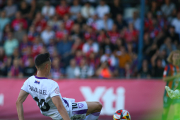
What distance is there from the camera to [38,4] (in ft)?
49.8

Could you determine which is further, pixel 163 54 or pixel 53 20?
pixel 53 20

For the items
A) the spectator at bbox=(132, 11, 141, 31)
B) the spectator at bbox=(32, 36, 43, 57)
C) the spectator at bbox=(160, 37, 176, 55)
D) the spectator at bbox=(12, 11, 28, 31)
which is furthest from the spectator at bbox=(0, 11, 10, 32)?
the spectator at bbox=(160, 37, 176, 55)

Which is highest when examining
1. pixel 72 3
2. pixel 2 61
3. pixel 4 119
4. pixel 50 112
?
pixel 72 3

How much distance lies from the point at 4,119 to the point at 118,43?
5849 millimetres

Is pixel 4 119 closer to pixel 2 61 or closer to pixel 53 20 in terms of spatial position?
pixel 2 61

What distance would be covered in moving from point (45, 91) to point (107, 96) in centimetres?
482

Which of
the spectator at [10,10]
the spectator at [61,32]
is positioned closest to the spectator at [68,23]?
the spectator at [61,32]

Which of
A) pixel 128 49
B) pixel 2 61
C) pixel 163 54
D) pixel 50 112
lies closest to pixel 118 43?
pixel 128 49

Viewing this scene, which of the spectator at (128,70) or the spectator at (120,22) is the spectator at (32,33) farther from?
the spectator at (128,70)

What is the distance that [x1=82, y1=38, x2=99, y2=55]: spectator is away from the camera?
11.9 meters

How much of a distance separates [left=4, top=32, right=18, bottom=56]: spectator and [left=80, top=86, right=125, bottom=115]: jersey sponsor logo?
202 inches

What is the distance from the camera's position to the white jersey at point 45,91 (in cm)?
460

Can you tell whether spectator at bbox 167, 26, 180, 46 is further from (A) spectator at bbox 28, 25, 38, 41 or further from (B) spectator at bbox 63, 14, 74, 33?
(A) spectator at bbox 28, 25, 38, 41

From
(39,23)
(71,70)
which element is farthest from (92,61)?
(39,23)
